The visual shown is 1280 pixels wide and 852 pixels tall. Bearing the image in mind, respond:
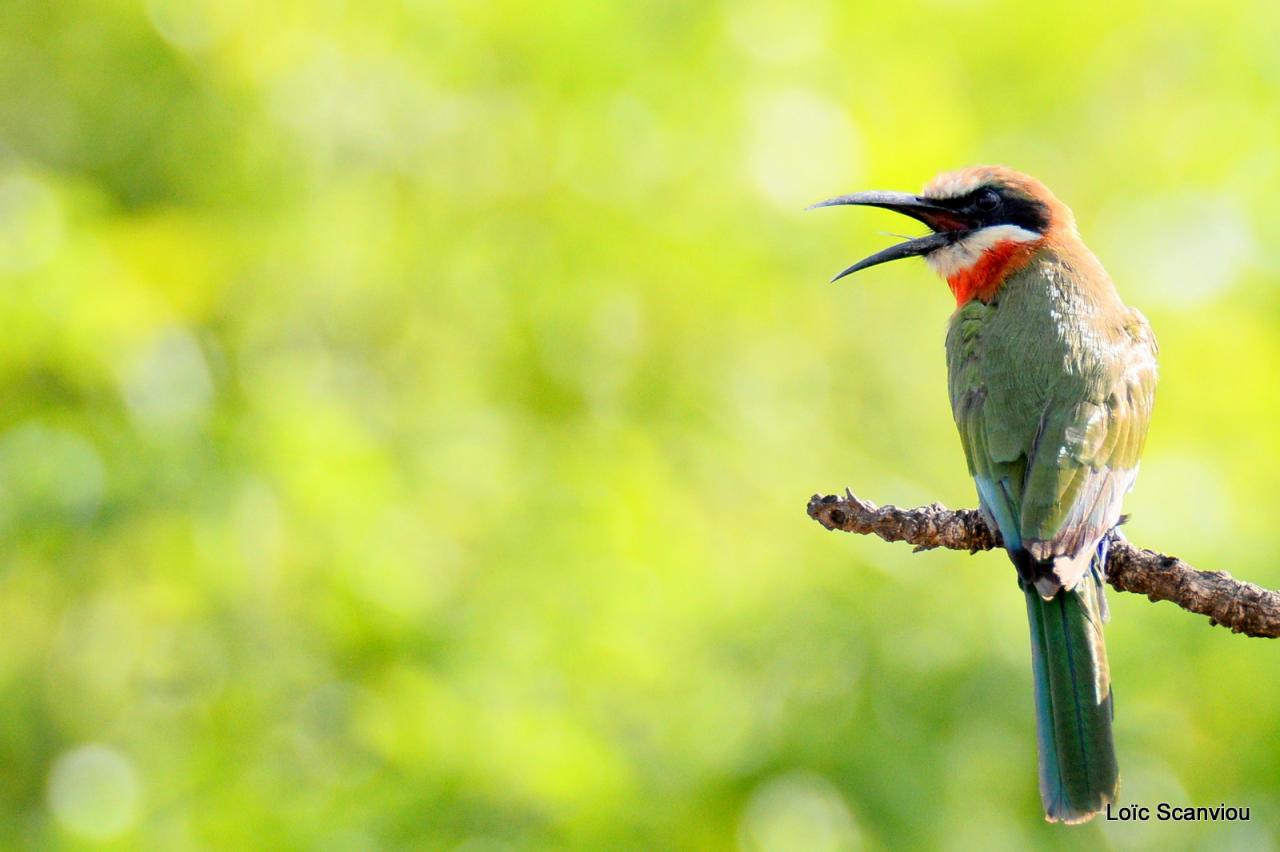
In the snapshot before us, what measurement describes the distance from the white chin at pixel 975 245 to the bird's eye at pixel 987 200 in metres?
0.07

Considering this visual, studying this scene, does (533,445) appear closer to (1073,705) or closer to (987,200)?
(987,200)

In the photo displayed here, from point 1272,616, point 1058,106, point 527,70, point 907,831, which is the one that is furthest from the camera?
point 1058,106

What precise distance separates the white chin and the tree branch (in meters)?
1.06

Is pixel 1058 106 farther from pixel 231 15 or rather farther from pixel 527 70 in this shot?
pixel 231 15

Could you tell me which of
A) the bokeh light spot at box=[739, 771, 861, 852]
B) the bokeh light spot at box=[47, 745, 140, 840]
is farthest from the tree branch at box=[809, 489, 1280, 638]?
the bokeh light spot at box=[47, 745, 140, 840]

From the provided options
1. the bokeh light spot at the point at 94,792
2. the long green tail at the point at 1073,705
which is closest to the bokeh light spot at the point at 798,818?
the bokeh light spot at the point at 94,792

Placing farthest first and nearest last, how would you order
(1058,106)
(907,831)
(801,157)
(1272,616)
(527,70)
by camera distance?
(1058,106) < (527,70) < (801,157) < (907,831) < (1272,616)

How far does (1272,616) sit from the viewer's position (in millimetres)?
2449

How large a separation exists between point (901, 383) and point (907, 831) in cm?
194

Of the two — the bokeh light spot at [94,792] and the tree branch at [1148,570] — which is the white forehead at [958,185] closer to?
the tree branch at [1148,570]

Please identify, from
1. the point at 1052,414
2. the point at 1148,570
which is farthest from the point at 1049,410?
the point at 1148,570

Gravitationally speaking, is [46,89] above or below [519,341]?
above

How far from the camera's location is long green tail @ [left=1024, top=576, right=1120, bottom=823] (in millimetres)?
2750

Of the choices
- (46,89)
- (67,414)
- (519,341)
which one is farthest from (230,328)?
(46,89)
